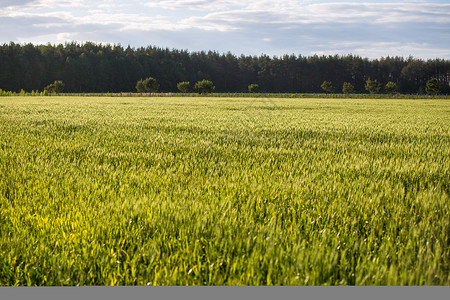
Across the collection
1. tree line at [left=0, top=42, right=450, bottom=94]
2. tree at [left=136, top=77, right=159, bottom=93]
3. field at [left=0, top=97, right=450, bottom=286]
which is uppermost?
tree line at [left=0, top=42, right=450, bottom=94]

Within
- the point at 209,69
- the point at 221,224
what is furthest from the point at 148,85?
the point at 221,224

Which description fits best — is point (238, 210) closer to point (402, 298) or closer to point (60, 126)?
point (402, 298)

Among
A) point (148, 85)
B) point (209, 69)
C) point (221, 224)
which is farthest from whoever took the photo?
point (209, 69)

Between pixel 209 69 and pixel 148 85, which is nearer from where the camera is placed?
pixel 148 85

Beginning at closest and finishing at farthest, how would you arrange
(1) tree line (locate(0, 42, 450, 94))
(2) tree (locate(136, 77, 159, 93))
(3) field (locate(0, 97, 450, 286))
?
(3) field (locate(0, 97, 450, 286)) < (2) tree (locate(136, 77, 159, 93)) < (1) tree line (locate(0, 42, 450, 94))

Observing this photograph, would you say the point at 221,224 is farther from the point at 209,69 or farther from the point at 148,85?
the point at 209,69

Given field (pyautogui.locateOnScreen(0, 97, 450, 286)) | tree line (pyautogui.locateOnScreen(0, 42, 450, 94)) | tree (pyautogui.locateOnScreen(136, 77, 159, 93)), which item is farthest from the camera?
tree line (pyautogui.locateOnScreen(0, 42, 450, 94))

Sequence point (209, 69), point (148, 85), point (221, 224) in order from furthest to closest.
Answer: point (209, 69)
point (148, 85)
point (221, 224)

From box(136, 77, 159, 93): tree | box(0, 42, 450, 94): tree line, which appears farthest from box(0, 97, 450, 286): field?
box(0, 42, 450, 94): tree line

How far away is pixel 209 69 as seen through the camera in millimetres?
171500

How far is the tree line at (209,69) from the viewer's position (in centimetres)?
13612

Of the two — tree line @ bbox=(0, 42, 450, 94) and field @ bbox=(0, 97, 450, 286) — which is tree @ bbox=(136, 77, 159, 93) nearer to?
tree line @ bbox=(0, 42, 450, 94)

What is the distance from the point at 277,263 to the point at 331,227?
1.09 m

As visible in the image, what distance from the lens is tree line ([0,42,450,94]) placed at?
136125 millimetres
